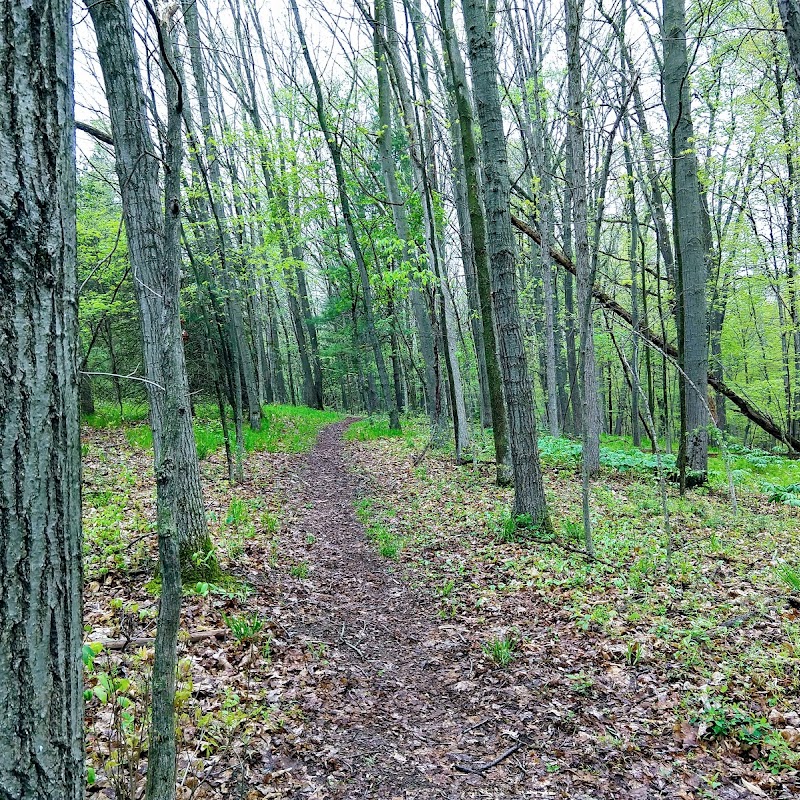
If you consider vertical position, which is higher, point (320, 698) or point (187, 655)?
point (187, 655)

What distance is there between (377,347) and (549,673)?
14862mm

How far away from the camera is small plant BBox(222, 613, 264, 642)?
177 inches

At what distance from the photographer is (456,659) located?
183 inches

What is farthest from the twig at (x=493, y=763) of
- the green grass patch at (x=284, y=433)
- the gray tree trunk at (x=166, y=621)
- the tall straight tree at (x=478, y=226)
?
the green grass patch at (x=284, y=433)

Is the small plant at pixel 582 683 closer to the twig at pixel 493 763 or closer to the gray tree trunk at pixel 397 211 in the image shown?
the twig at pixel 493 763

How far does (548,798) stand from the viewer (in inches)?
123

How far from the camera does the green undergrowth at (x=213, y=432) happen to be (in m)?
10.7

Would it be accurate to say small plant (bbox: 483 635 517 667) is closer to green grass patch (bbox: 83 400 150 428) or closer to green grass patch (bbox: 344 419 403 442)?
green grass patch (bbox: 83 400 150 428)

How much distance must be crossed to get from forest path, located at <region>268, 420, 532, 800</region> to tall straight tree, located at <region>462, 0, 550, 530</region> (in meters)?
2.24

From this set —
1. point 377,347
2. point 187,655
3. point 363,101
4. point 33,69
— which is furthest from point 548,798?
point 363,101

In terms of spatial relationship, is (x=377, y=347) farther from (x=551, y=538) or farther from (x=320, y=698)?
(x=320, y=698)

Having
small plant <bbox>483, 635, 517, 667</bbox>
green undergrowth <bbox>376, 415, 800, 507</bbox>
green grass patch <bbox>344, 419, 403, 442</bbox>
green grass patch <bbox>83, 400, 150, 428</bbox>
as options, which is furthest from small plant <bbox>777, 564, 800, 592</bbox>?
green grass patch <bbox>83, 400, 150, 428</bbox>

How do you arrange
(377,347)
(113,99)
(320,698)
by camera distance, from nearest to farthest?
(320,698) → (113,99) → (377,347)

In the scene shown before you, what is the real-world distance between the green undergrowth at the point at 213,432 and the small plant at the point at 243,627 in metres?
5.50
